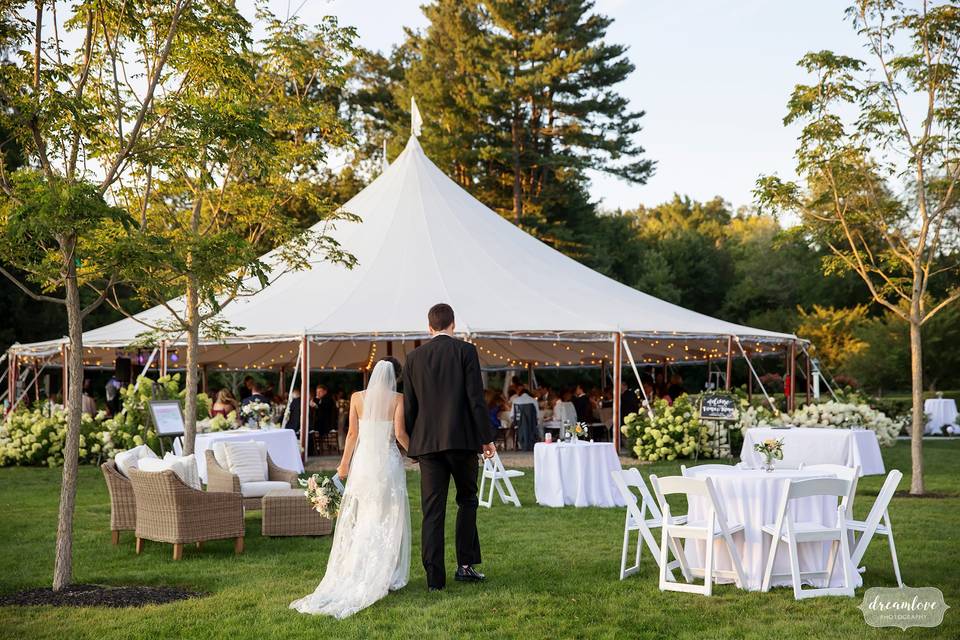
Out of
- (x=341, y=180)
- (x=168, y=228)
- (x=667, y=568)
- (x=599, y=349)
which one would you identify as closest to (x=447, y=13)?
(x=341, y=180)

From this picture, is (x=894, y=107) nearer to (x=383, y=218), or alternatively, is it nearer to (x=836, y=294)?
(x=383, y=218)

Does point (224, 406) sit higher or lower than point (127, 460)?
higher

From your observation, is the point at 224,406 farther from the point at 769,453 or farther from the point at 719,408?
the point at 769,453

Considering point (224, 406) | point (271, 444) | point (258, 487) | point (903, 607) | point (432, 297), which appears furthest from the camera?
point (432, 297)

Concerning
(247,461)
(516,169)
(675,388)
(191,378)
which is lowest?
(247,461)

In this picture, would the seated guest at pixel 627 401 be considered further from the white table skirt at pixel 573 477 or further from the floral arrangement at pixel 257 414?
the white table skirt at pixel 573 477

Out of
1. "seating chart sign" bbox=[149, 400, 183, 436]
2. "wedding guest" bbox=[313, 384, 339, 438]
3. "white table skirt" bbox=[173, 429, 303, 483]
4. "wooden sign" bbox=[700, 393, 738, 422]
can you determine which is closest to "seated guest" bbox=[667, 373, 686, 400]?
"wooden sign" bbox=[700, 393, 738, 422]

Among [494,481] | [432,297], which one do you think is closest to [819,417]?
[432,297]

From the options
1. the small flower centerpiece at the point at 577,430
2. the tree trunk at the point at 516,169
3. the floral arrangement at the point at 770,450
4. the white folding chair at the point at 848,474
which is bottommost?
the white folding chair at the point at 848,474

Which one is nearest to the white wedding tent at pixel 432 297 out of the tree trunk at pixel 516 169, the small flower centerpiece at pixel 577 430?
the small flower centerpiece at pixel 577 430

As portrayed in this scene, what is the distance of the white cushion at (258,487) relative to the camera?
920 centimetres

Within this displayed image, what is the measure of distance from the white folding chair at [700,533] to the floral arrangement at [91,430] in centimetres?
933

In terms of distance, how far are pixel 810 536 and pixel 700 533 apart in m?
0.59

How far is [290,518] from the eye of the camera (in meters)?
8.39
